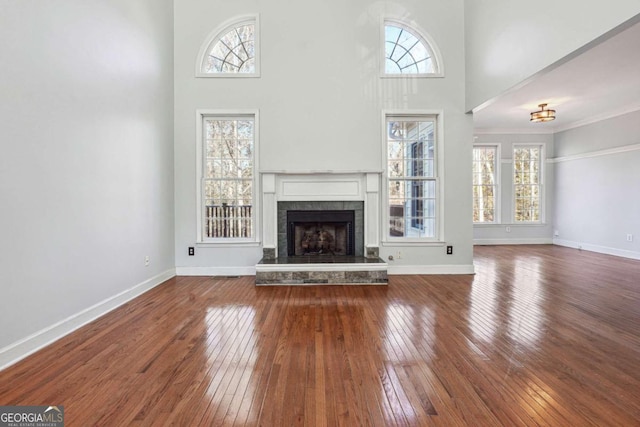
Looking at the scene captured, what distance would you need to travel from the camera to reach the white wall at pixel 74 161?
2049 millimetres

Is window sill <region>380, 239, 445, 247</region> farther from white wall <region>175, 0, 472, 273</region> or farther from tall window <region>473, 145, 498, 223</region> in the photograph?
tall window <region>473, 145, 498, 223</region>

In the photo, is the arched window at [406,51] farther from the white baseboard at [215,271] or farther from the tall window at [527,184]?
the tall window at [527,184]

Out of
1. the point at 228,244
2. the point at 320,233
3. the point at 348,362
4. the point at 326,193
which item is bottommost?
the point at 348,362

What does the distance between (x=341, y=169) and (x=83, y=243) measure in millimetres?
3217

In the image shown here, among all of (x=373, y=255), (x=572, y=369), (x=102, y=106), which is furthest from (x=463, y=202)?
(x=102, y=106)

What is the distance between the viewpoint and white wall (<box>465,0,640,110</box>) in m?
2.40

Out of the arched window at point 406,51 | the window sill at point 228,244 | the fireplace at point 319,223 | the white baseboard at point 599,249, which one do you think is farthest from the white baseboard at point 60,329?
the white baseboard at point 599,249

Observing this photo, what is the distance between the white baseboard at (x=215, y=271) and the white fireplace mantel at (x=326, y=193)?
525 millimetres

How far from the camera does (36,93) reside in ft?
7.23

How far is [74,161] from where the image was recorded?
2555 mm

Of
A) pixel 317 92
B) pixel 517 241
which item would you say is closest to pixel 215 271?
pixel 317 92

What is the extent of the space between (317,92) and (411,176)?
197 cm

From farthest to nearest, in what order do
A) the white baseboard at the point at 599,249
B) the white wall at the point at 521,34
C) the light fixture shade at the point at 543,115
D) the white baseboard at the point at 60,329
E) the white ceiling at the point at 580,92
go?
the white baseboard at the point at 599,249
the light fixture shade at the point at 543,115
the white ceiling at the point at 580,92
the white wall at the point at 521,34
the white baseboard at the point at 60,329

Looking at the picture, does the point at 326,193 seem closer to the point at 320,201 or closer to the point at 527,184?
the point at 320,201
